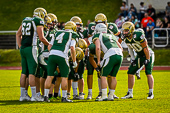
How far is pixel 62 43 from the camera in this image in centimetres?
953

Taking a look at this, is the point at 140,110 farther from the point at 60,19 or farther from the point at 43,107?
the point at 60,19

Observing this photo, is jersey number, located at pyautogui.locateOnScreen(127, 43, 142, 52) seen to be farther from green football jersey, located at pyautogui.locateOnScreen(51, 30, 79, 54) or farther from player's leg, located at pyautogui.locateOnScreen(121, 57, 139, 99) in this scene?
green football jersey, located at pyautogui.locateOnScreen(51, 30, 79, 54)

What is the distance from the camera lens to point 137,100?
9609mm

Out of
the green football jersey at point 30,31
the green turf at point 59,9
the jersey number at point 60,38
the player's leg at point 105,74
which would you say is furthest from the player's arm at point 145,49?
the green turf at point 59,9

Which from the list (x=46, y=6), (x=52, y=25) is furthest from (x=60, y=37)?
(x=46, y=6)

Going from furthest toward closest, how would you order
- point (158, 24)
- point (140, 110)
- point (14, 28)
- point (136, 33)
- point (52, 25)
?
1. point (14, 28)
2. point (158, 24)
3. point (52, 25)
4. point (136, 33)
5. point (140, 110)

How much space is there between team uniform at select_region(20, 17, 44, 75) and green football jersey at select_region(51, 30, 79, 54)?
1.86 ft

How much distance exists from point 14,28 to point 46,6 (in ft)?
12.5

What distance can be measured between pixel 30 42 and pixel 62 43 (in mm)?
865

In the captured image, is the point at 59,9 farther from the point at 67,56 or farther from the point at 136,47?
the point at 67,56

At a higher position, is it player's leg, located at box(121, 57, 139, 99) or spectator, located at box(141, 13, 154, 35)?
spectator, located at box(141, 13, 154, 35)

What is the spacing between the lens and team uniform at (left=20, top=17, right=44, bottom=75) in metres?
9.81

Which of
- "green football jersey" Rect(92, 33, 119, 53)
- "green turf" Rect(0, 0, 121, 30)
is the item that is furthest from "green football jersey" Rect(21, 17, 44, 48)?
"green turf" Rect(0, 0, 121, 30)

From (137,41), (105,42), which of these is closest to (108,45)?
(105,42)
